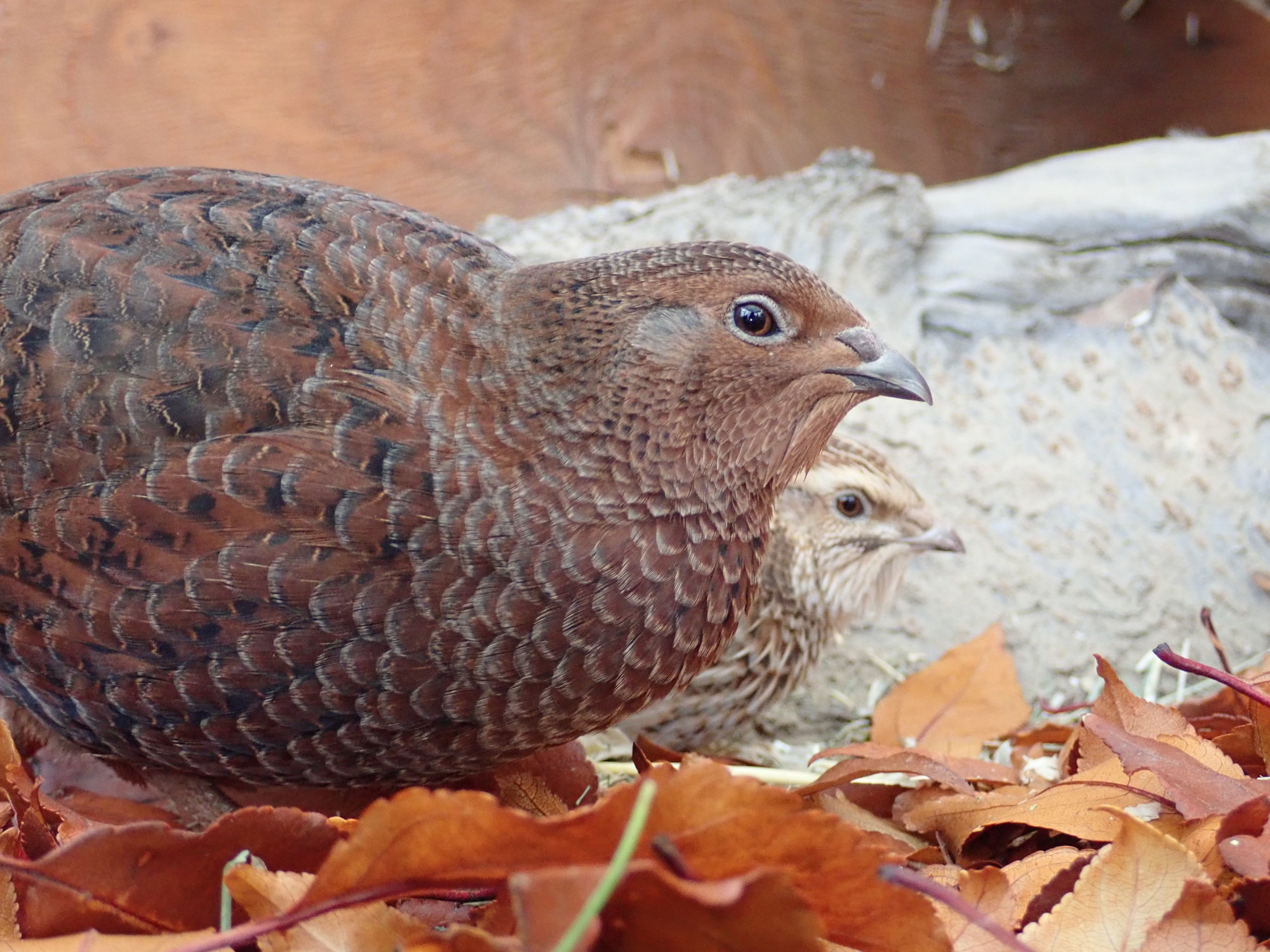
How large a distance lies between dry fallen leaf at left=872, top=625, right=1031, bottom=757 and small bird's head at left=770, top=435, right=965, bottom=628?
0.30 m

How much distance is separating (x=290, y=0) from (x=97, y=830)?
8.23 feet

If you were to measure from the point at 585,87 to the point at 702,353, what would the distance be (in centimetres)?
203

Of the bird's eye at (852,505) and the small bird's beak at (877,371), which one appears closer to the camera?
the small bird's beak at (877,371)

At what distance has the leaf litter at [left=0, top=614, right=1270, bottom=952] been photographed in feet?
4.25

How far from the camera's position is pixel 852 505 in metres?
3.09

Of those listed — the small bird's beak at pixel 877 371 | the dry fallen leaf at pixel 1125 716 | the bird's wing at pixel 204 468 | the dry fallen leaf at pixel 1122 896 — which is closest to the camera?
the dry fallen leaf at pixel 1122 896

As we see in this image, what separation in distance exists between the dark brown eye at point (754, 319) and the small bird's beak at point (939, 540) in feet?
3.86

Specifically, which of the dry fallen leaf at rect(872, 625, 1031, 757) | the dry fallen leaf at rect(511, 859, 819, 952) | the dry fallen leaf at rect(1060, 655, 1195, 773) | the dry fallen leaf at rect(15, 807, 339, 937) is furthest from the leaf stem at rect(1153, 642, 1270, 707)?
the dry fallen leaf at rect(15, 807, 339, 937)

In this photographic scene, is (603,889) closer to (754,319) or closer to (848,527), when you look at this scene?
(754,319)

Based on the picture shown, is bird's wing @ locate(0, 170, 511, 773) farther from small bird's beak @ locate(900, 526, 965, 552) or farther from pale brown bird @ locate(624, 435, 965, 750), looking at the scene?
small bird's beak @ locate(900, 526, 965, 552)

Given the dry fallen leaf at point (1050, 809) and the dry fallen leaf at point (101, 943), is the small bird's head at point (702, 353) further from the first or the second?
the dry fallen leaf at point (101, 943)

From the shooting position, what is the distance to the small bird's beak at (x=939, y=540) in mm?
3090

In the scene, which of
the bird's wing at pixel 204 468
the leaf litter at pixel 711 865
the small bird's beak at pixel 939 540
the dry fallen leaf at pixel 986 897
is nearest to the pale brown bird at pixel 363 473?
the bird's wing at pixel 204 468

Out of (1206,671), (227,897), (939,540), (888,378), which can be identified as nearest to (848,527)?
(939,540)
